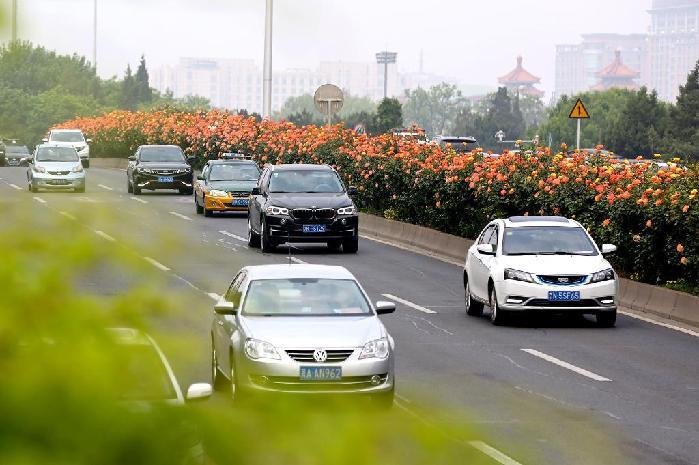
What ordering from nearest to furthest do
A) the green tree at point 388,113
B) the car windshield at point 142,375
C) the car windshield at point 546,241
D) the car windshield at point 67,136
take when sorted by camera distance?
the car windshield at point 142,375
the car windshield at point 546,241
the car windshield at point 67,136
the green tree at point 388,113

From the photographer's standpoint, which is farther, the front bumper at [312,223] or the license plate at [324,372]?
the front bumper at [312,223]

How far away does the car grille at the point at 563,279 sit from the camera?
2075 centimetres

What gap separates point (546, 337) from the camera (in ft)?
65.5

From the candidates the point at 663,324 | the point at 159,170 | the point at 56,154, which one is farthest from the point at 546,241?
the point at 56,154

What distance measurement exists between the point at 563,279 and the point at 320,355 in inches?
330

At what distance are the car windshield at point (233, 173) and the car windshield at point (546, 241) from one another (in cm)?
2287

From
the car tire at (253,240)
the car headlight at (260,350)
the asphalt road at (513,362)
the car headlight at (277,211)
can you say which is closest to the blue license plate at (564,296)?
the asphalt road at (513,362)

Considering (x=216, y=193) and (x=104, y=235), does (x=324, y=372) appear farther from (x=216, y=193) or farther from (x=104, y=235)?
(x=216, y=193)

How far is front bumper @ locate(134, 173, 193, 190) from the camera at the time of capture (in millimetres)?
52375

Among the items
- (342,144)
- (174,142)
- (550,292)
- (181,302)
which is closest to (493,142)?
(174,142)

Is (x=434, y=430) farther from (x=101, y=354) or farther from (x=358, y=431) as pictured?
(x=101, y=354)

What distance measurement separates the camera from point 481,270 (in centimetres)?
2184

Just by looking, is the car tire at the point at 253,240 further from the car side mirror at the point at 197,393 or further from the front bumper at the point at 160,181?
the car side mirror at the point at 197,393

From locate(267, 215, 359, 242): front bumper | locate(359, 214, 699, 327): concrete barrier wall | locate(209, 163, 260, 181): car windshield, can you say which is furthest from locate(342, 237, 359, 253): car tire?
locate(209, 163, 260, 181): car windshield
